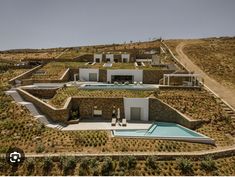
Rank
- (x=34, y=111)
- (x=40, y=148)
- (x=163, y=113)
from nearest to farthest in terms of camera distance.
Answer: (x=40, y=148), (x=34, y=111), (x=163, y=113)

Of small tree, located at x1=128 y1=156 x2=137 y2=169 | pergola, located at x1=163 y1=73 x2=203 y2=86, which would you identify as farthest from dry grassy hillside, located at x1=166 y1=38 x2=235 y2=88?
small tree, located at x1=128 y1=156 x2=137 y2=169

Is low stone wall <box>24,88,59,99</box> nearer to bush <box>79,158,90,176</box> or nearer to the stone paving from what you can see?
the stone paving

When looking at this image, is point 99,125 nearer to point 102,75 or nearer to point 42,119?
point 42,119

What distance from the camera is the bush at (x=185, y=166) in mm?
19812

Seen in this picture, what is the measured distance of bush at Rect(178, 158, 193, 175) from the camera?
19.8m

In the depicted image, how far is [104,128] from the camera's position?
85.6 feet

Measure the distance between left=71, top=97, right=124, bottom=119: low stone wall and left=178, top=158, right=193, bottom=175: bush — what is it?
416 inches

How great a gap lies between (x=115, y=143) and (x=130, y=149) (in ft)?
4.90

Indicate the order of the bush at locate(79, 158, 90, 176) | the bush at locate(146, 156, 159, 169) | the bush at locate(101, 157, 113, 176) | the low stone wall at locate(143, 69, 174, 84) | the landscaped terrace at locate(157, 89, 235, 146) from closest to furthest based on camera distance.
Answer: the bush at locate(79, 158, 90, 176), the bush at locate(101, 157, 113, 176), the bush at locate(146, 156, 159, 169), the landscaped terrace at locate(157, 89, 235, 146), the low stone wall at locate(143, 69, 174, 84)

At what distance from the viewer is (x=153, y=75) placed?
38719mm

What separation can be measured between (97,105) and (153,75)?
11787 millimetres

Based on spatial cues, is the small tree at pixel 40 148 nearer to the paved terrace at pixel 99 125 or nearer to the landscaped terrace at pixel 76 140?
the landscaped terrace at pixel 76 140

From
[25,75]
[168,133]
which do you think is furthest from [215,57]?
[25,75]

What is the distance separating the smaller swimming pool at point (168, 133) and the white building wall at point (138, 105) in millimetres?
2259
